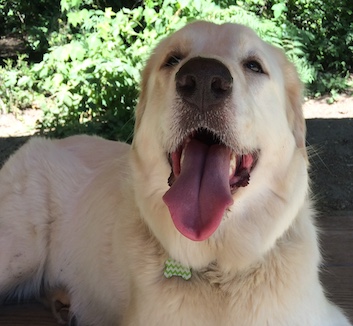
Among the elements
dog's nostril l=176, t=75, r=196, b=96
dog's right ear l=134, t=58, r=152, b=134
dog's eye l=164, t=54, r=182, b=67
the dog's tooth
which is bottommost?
the dog's tooth

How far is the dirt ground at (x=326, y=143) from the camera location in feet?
13.7

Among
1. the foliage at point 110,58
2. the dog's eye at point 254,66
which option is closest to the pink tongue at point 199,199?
the dog's eye at point 254,66

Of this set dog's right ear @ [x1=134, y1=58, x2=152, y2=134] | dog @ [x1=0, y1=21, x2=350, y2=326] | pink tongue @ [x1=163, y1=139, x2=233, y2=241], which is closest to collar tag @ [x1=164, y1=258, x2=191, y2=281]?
dog @ [x1=0, y1=21, x2=350, y2=326]

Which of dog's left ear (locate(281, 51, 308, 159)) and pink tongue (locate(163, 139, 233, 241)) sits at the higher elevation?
dog's left ear (locate(281, 51, 308, 159))

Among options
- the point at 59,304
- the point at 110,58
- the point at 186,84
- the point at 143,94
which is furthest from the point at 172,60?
the point at 110,58

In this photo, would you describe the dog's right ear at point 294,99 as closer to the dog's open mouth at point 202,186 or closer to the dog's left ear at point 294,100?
the dog's left ear at point 294,100

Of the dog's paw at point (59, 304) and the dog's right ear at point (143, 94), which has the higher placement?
the dog's right ear at point (143, 94)

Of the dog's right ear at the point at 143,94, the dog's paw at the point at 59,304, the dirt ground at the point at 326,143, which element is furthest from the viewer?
the dirt ground at the point at 326,143

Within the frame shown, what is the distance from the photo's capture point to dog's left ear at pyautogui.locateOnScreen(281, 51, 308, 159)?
7.07 ft

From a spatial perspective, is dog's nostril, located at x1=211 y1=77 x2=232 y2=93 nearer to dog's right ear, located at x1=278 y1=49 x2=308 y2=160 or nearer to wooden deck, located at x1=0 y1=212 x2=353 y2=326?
dog's right ear, located at x1=278 y1=49 x2=308 y2=160

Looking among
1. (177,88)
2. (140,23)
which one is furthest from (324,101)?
(177,88)

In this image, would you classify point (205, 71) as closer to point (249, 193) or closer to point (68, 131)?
point (249, 193)

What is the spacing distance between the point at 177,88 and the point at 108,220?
3.27ft

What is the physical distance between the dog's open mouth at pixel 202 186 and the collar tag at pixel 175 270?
0.26 meters
